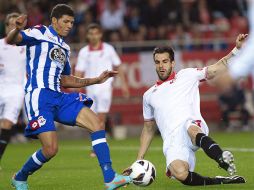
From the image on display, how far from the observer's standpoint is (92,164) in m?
13.0

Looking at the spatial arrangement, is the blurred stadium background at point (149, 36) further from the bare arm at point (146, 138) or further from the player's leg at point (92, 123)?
the player's leg at point (92, 123)

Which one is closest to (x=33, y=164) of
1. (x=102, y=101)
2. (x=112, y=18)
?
(x=102, y=101)

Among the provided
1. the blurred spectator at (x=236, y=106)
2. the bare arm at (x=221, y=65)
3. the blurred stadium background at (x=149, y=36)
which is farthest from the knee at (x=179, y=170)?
the blurred spectator at (x=236, y=106)

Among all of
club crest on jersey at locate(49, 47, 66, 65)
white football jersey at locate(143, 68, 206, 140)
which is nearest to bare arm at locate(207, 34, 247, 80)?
white football jersey at locate(143, 68, 206, 140)

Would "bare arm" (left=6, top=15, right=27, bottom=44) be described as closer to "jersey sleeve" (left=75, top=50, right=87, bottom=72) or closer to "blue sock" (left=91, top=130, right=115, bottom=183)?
"blue sock" (left=91, top=130, right=115, bottom=183)

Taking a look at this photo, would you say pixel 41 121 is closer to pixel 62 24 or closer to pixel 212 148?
pixel 62 24

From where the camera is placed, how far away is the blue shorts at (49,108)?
854cm

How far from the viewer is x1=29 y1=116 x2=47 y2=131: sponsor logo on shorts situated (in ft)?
27.9

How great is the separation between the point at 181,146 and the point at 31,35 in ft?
7.36

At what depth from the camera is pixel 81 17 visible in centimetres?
2186

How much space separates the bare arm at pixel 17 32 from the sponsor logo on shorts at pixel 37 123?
2.97ft

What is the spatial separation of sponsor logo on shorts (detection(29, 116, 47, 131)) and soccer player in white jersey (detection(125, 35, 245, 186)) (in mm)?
1136

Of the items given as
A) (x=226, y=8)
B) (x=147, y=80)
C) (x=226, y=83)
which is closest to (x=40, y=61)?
(x=226, y=83)

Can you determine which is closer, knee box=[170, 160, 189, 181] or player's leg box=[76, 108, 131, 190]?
player's leg box=[76, 108, 131, 190]
